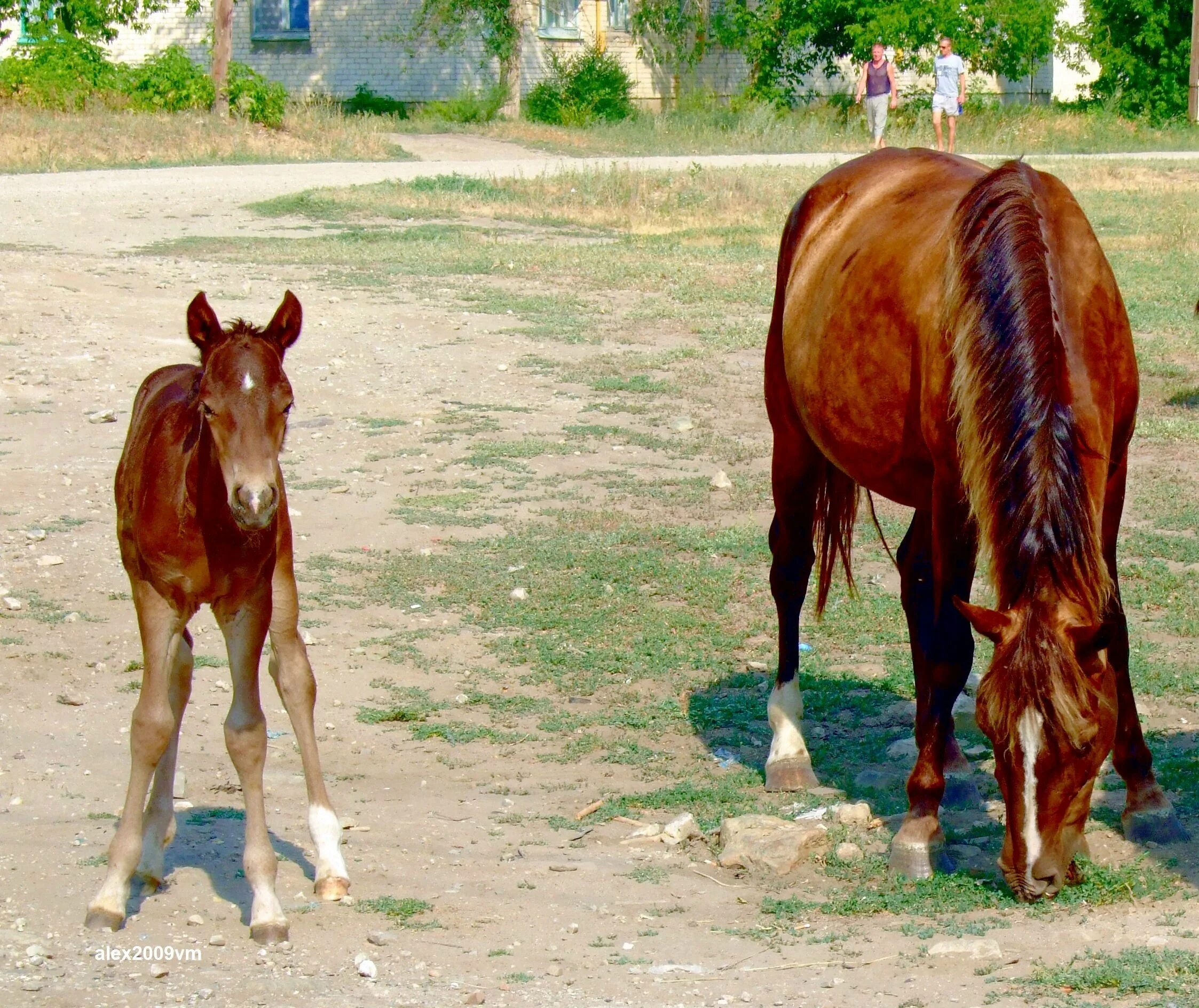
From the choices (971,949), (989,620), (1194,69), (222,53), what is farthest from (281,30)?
(971,949)

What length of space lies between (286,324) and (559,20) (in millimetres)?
39333

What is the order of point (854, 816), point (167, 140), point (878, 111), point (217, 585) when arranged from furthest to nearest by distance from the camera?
point (167, 140)
point (878, 111)
point (854, 816)
point (217, 585)

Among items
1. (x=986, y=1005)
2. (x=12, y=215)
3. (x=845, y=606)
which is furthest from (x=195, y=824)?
(x=12, y=215)

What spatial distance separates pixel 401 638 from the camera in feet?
23.4

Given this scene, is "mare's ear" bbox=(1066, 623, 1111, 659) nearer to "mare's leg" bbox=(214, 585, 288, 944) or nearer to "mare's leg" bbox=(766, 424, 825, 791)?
"mare's leg" bbox=(766, 424, 825, 791)

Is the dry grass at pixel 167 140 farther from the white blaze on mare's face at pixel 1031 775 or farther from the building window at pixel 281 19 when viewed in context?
the white blaze on mare's face at pixel 1031 775

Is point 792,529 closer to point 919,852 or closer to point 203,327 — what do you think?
point 919,852

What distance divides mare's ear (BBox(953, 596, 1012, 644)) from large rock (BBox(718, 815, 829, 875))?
1.14 meters

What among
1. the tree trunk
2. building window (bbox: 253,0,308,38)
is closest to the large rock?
the tree trunk

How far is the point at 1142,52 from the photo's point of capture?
121 feet

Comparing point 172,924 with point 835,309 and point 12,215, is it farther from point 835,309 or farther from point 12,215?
point 12,215

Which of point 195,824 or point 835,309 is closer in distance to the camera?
point 195,824

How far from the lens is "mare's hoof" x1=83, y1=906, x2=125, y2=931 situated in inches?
169

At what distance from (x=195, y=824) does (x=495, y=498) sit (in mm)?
4141
